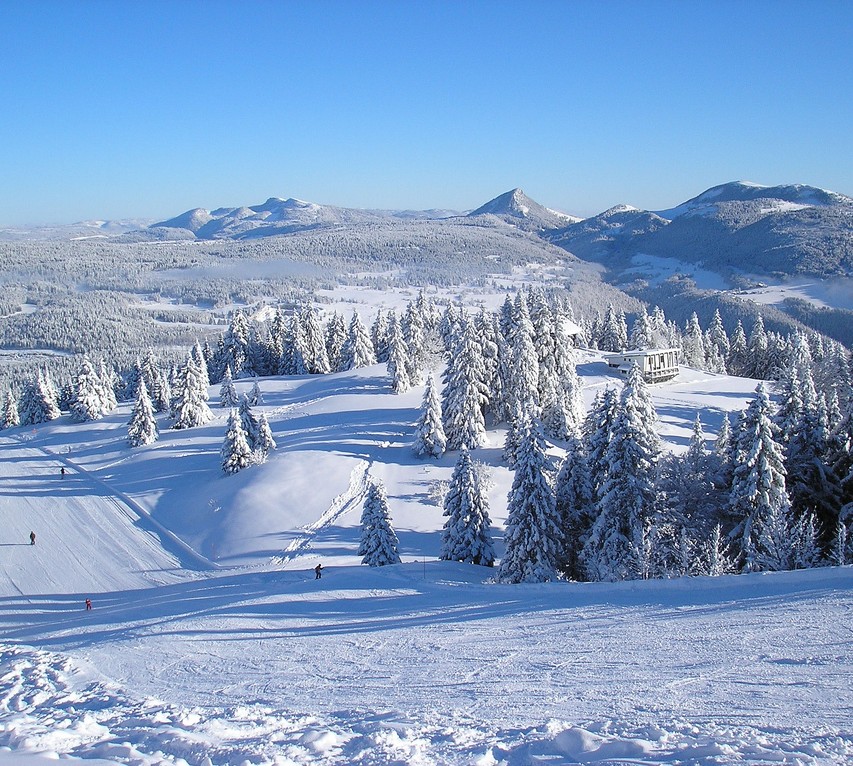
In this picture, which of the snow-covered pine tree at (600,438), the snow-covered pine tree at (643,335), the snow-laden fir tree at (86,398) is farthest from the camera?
the snow-covered pine tree at (643,335)

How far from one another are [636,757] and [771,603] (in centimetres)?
748

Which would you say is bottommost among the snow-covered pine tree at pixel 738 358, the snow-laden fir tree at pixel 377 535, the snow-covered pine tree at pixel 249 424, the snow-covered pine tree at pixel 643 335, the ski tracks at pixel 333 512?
the ski tracks at pixel 333 512

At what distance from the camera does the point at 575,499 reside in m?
25.5

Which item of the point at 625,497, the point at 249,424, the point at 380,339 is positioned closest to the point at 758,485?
the point at 625,497

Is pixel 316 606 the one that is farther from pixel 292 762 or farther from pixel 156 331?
pixel 156 331

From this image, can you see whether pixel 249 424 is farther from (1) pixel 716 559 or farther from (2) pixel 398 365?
(1) pixel 716 559

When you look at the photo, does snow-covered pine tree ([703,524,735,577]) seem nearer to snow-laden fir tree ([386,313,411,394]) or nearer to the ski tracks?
the ski tracks

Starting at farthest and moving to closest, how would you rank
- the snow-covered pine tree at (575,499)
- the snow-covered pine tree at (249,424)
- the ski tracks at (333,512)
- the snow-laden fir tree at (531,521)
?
1. the snow-covered pine tree at (249,424)
2. the ski tracks at (333,512)
3. the snow-covered pine tree at (575,499)
4. the snow-laden fir tree at (531,521)

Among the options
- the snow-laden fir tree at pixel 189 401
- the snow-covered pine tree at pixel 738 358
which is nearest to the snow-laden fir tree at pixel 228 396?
the snow-laden fir tree at pixel 189 401

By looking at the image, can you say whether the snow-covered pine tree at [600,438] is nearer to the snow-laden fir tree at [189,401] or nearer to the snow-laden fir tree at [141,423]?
the snow-laden fir tree at [141,423]

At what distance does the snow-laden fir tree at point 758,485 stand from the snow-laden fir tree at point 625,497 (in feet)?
10.6

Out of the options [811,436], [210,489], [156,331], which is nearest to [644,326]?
[811,436]

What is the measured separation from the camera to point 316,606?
17234mm

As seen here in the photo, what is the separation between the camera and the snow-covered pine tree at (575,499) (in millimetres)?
25016
